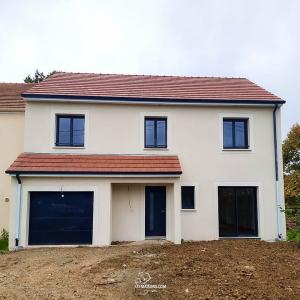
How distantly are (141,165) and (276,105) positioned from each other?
280 inches

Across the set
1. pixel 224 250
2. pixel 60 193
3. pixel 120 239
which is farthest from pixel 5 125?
pixel 224 250

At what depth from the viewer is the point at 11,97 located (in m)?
18.5

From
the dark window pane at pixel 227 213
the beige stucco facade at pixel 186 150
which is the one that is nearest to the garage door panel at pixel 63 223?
the beige stucco facade at pixel 186 150

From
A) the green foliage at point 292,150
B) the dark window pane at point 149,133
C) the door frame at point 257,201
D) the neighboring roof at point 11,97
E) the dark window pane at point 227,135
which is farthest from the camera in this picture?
the green foliage at point 292,150

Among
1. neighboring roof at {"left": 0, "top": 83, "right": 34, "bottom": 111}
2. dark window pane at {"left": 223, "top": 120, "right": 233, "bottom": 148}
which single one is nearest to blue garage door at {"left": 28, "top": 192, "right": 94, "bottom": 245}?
neighboring roof at {"left": 0, "top": 83, "right": 34, "bottom": 111}

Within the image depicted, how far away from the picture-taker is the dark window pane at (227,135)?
1648 cm

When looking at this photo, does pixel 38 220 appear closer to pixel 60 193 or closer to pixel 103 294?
pixel 60 193

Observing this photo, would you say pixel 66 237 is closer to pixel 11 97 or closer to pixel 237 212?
pixel 237 212

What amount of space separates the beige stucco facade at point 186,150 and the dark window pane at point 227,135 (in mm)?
315

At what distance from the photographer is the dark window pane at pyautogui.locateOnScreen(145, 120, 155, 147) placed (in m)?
16.3

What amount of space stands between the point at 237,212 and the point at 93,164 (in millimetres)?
6978

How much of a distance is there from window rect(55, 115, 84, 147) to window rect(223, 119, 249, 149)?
6790mm

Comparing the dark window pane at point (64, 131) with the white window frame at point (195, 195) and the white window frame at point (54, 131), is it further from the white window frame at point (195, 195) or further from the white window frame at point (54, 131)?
the white window frame at point (195, 195)

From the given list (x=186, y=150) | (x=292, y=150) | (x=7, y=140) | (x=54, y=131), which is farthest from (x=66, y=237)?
(x=292, y=150)
